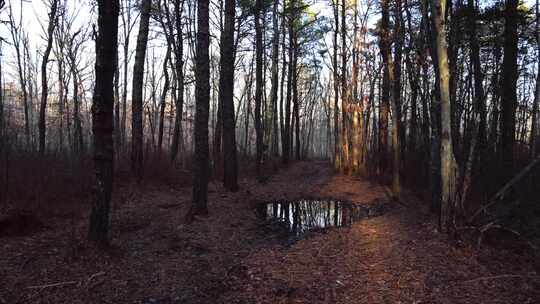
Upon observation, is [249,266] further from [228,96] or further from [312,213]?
[228,96]

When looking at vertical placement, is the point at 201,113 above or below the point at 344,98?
below

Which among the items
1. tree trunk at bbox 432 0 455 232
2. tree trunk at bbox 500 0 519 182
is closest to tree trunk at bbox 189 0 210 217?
tree trunk at bbox 432 0 455 232

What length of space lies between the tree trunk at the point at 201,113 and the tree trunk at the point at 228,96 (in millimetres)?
2537

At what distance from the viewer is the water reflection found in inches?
334

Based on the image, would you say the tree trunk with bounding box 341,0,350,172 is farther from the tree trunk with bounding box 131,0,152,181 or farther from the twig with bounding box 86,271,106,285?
the twig with bounding box 86,271,106,285

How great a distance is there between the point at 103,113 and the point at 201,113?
11.2 ft

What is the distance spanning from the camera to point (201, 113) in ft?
27.3

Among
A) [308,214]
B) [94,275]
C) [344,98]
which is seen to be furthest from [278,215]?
[344,98]

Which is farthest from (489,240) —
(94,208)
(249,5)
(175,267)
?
(249,5)

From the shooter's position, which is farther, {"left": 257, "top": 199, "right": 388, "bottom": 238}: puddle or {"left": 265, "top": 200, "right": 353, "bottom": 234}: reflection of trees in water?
{"left": 265, "top": 200, "right": 353, "bottom": 234}: reflection of trees in water

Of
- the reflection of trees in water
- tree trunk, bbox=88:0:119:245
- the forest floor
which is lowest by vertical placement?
the reflection of trees in water

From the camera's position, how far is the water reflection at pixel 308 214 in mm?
8484

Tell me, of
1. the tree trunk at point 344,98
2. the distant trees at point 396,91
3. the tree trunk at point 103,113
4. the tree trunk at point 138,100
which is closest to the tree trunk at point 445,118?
the distant trees at point 396,91

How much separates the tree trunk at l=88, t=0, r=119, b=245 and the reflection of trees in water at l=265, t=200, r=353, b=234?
402 centimetres
